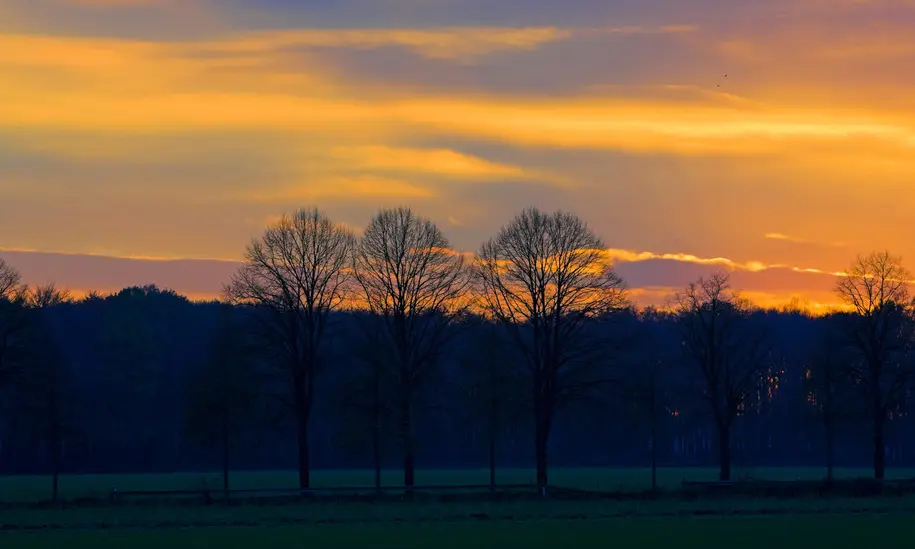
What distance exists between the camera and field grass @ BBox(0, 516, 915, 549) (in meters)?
37.1

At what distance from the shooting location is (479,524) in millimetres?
45812

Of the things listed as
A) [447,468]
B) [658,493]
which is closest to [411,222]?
[658,493]

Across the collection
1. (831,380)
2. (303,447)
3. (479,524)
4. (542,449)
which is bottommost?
(479,524)

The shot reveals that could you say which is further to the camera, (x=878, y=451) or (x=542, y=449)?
(x=878, y=451)

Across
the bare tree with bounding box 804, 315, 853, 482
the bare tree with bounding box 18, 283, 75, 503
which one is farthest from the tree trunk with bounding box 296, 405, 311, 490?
the bare tree with bounding box 804, 315, 853, 482

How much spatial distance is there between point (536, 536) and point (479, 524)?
5.81m

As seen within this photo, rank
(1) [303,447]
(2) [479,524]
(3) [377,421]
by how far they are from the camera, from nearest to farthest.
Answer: (2) [479,524]
(3) [377,421]
(1) [303,447]

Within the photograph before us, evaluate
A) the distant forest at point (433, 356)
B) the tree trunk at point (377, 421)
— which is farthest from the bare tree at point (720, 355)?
the tree trunk at point (377, 421)

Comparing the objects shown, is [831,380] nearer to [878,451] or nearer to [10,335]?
[878,451]

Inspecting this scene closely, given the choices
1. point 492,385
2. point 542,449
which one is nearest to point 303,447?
point 492,385

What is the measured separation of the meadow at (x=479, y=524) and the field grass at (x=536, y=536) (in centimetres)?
4

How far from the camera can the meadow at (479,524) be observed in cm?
3816

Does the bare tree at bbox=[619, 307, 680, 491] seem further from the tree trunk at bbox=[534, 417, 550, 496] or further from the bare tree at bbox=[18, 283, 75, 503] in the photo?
the bare tree at bbox=[18, 283, 75, 503]

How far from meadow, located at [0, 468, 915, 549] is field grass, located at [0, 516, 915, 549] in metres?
0.04
